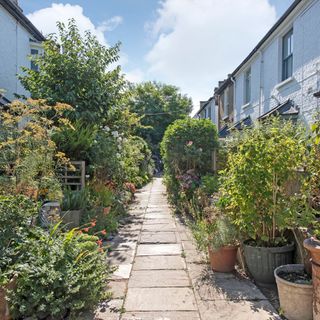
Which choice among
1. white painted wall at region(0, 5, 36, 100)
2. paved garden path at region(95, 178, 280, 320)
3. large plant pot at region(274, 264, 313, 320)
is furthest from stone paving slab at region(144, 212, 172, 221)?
white painted wall at region(0, 5, 36, 100)

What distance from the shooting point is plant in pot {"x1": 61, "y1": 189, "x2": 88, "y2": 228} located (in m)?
5.89

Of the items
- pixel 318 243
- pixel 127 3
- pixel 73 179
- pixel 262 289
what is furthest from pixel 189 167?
pixel 318 243

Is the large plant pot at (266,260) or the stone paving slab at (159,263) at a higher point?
the large plant pot at (266,260)

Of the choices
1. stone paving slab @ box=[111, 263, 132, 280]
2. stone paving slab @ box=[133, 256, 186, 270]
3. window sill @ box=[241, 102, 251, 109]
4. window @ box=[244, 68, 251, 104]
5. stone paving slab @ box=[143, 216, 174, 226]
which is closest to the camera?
stone paving slab @ box=[111, 263, 132, 280]

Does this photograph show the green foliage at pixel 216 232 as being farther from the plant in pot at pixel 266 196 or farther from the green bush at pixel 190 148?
the green bush at pixel 190 148

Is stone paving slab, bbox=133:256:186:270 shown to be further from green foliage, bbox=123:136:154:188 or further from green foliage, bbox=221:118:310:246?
green foliage, bbox=123:136:154:188

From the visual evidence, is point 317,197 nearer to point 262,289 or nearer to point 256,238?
point 256,238

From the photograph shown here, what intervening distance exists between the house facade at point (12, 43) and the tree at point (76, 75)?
205 centimetres

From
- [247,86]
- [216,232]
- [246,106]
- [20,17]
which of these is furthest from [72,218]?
[247,86]

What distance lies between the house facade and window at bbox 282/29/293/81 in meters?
8.35

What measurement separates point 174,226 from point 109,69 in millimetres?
5011

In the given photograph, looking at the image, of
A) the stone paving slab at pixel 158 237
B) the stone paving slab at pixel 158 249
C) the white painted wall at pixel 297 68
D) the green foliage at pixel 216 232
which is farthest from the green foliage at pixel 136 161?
the green foliage at pixel 216 232

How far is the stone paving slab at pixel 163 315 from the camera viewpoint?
3.13m

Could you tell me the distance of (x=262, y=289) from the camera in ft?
12.6
